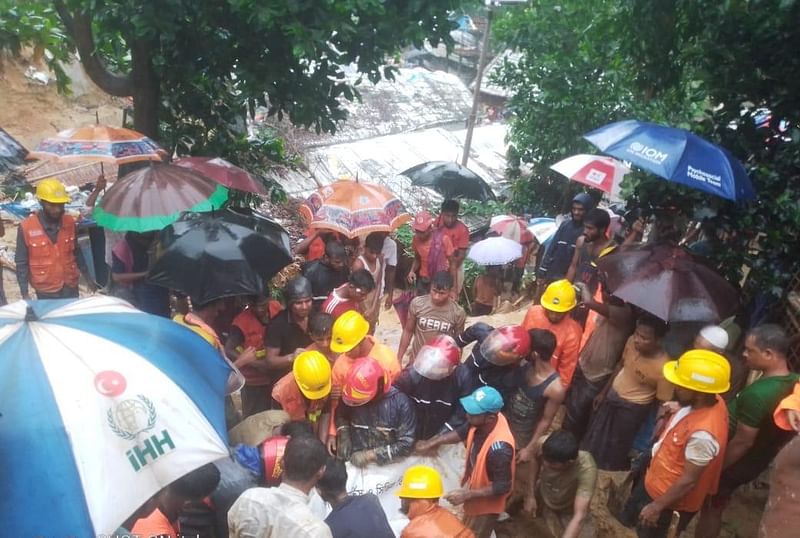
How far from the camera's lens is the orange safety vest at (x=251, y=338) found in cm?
470

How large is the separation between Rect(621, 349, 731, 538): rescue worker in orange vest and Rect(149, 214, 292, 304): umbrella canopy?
303 centimetres

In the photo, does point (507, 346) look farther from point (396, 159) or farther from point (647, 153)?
point (396, 159)

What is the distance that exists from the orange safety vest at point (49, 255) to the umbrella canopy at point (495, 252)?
4.32 metres

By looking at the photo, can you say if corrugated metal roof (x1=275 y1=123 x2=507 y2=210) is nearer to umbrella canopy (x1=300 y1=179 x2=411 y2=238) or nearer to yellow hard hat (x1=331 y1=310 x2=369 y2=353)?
umbrella canopy (x1=300 y1=179 x2=411 y2=238)

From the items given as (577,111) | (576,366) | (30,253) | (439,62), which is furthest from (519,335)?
(439,62)

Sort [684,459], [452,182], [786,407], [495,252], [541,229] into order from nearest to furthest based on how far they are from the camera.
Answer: [786,407]
[684,459]
[495,252]
[452,182]
[541,229]

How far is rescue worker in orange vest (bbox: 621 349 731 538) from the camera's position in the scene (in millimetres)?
3354

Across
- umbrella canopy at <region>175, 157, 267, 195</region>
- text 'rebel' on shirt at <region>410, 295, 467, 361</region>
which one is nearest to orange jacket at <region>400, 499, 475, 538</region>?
text 'rebel' on shirt at <region>410, 295, 467, 361</region>

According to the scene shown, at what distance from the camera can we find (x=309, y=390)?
3.88 meters

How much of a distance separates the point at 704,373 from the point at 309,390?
7.70 feet

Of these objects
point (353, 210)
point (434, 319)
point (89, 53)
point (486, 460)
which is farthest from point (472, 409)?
point (89, 53)

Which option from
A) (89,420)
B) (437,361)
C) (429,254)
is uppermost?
(89,420)

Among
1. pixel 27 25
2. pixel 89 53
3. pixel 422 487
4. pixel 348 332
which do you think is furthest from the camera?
pixel 89 53

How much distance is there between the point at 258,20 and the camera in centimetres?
520
